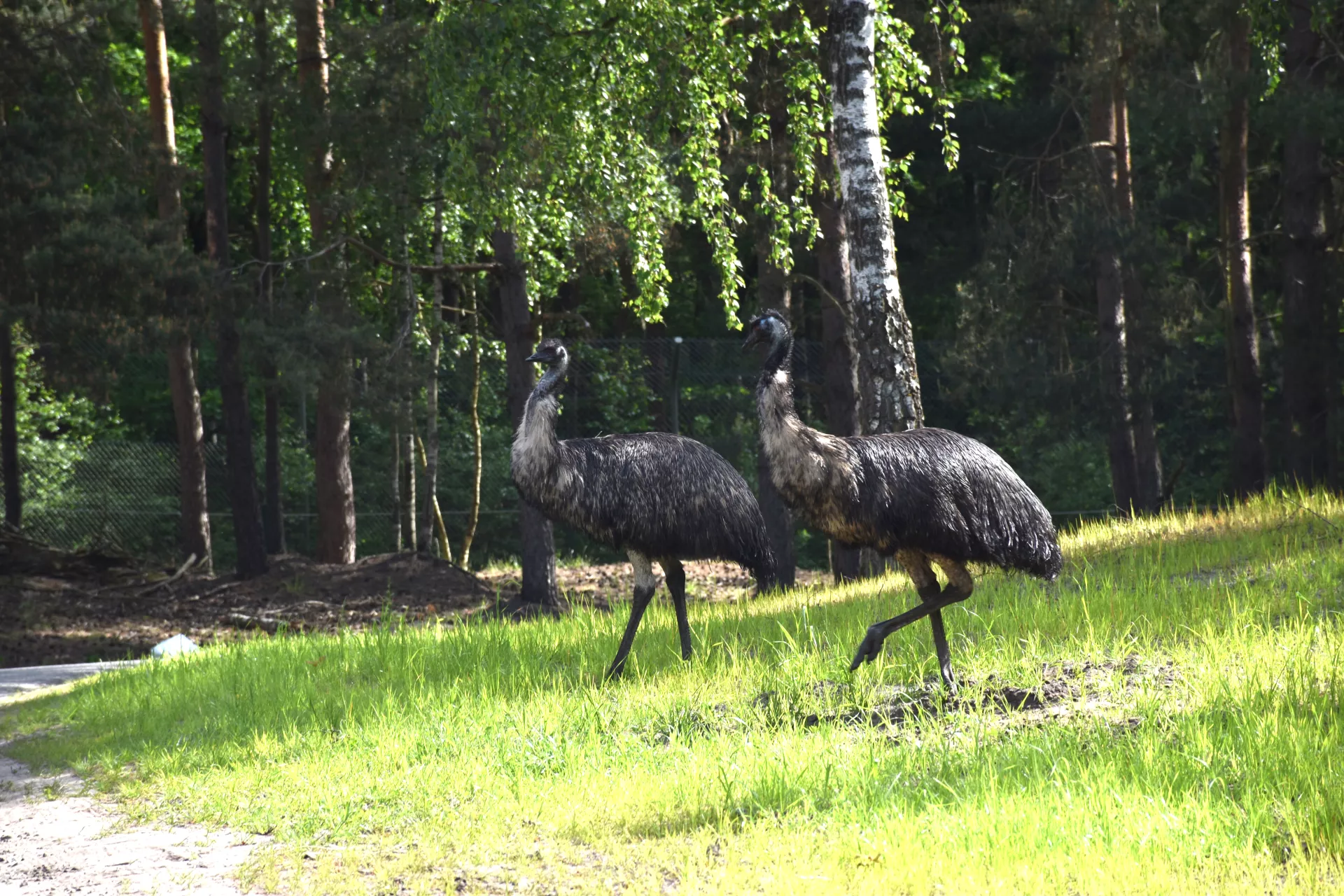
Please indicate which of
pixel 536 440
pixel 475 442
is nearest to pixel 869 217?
pixel 536 440

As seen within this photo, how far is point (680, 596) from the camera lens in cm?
972

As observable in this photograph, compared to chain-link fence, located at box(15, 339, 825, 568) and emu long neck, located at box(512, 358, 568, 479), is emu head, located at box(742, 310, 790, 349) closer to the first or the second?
emu long neck, located at box(512, 358, 568, 479)

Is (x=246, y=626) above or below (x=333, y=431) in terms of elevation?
below

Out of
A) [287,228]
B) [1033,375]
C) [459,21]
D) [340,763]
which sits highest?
[287,228]

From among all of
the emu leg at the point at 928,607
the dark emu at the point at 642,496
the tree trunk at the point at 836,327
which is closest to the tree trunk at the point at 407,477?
the tree trunk at the point at 836,327

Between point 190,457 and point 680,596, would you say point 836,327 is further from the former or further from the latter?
point 190,457

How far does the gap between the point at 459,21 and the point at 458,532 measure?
14165mm

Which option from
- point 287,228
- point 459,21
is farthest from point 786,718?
point 287,228

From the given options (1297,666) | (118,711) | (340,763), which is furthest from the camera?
(118,711)

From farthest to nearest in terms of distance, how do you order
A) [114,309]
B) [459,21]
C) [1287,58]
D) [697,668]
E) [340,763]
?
[1287,58], [114,309], [459,21], [697,668], [340,763]

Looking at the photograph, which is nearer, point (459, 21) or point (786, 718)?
point (786, 718)

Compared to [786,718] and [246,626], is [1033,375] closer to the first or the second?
[246,626]

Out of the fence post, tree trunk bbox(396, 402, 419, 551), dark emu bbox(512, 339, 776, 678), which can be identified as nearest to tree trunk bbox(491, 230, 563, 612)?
tree trunk bbox(396, 402, 419, 551)

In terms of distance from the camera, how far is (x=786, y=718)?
276 inches
